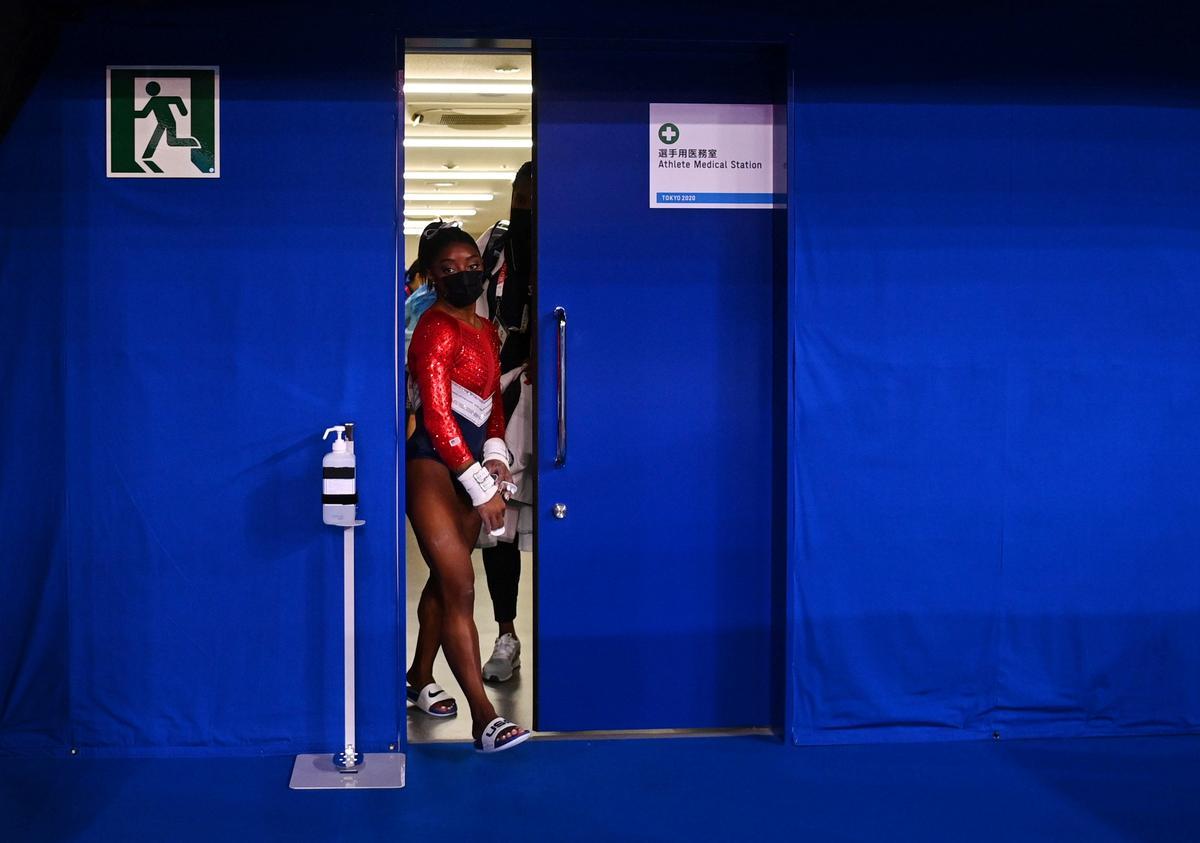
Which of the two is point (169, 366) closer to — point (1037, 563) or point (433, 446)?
point (433, 446)

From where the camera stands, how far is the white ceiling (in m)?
5.82

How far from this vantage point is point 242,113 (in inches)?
140

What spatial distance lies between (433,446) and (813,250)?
148cm

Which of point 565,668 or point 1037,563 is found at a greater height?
point 1037,563

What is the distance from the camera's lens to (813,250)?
3736mm

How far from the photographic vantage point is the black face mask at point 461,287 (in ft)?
12.7

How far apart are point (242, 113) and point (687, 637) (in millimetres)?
2309

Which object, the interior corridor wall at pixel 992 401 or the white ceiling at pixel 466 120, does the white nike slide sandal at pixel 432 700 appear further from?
the white ceiling at pixel 466 120

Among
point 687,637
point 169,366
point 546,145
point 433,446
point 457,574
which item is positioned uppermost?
point 546,145

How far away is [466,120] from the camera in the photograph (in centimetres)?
773

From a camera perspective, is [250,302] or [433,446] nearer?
[250,302]

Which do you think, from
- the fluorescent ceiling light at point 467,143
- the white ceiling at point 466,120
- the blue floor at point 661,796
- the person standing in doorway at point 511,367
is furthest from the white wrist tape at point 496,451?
the fluorescent ceiling light at point 467,143

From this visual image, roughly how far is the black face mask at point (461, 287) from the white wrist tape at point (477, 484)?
1.99 feet

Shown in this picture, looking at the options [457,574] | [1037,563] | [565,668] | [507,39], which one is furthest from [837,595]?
[507,39]
